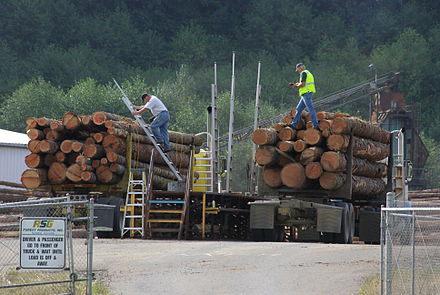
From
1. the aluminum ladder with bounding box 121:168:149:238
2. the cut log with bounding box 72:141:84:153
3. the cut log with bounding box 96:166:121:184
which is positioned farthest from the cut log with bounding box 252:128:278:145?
the cut log with bounding box 72:141:84:153

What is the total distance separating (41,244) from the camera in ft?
36.1

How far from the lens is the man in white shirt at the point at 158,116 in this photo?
21798 millimetres

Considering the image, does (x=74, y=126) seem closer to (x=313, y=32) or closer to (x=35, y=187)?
(x=35, y=187)

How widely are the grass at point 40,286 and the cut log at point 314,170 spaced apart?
8082 millimetres

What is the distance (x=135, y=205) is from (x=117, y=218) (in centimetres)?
75

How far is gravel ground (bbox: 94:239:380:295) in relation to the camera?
40.4ft

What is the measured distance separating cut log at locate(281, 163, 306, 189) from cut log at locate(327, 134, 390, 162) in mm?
927

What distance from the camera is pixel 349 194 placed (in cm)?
2052

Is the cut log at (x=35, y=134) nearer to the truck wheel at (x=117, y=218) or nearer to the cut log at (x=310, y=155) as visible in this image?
the truck wheel at (x=117, y=218)

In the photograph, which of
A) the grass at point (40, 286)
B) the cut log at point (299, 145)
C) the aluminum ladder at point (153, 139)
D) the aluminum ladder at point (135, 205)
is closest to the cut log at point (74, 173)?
the aluminum ladder at point (135, 205)

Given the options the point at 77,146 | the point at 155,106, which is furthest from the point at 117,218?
the point at 155,106

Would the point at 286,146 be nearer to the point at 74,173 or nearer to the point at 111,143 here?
the point at 111,143

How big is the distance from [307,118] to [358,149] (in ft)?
5.32

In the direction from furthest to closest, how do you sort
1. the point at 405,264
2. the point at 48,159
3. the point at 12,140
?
the point at 12,140, the point at 48,159, the point at 405,264
